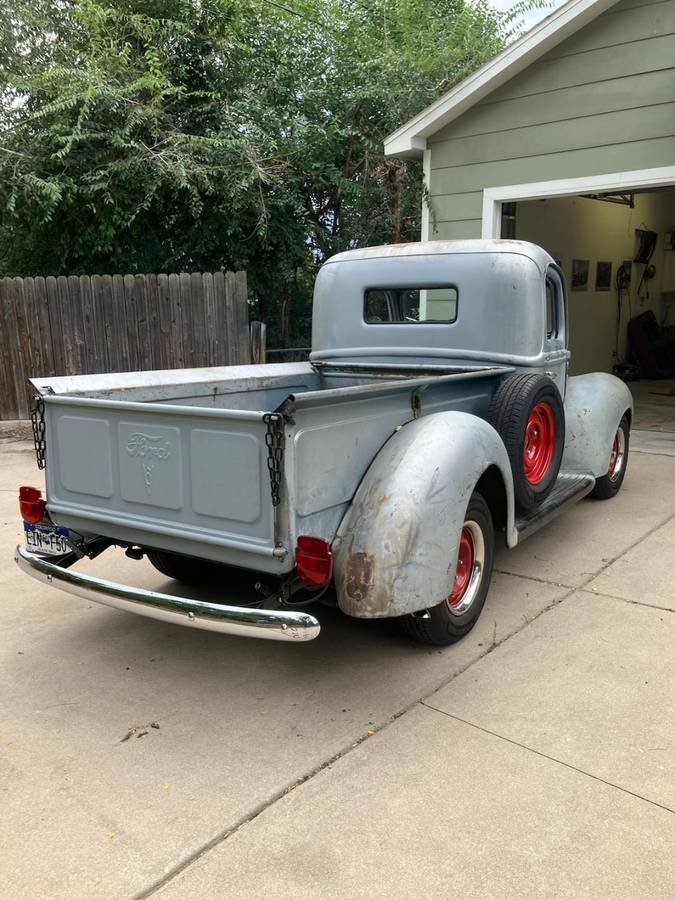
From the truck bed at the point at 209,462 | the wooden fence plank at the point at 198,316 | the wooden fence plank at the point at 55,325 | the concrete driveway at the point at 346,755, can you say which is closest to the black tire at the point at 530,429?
the truck bed at the point at 209,462

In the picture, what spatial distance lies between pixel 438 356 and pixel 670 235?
1246cm

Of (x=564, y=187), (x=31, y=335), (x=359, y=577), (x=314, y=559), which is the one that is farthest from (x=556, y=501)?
(x=31, y=335)

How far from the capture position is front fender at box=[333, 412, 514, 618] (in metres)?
3.06

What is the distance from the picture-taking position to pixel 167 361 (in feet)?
31.8

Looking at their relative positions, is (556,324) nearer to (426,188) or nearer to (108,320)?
(426,188)

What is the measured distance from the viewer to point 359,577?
10.0 ft

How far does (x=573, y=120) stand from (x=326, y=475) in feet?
21.3

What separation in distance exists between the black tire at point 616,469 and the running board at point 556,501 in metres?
0.79

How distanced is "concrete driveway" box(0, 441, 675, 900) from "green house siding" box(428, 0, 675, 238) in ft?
16.8

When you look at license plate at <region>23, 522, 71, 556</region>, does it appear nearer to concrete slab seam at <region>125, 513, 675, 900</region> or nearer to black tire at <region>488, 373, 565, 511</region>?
concrete slab seam at <region>125, 513, 675, 900</region>

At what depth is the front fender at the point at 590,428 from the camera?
5.50 meters

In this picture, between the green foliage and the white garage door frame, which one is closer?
the white garage door frame

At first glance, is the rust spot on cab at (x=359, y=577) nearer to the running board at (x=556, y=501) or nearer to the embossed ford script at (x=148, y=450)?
the embossed ford script at (x=148, y=450)

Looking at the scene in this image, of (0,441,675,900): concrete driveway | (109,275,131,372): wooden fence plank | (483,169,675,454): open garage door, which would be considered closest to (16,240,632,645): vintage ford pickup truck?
(0,441,675,900): concrete driveway
